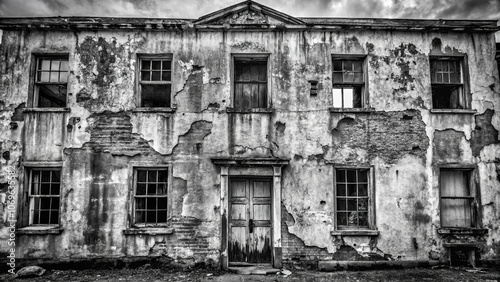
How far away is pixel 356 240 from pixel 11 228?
8936 millimetres

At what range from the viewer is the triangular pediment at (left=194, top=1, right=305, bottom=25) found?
30.5 feet

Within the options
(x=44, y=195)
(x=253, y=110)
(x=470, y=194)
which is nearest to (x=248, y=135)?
(x=253, y=110)

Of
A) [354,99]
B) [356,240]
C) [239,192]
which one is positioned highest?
[354,99]

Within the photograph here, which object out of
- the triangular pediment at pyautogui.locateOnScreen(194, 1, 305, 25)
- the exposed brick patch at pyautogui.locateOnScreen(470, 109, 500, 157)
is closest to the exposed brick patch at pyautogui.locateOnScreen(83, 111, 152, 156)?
the triangular pediment at pyautogui.locateOnScreen(194, 1, 305, 25)

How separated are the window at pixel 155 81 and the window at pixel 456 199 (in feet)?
26.4

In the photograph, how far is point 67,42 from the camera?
926 cm

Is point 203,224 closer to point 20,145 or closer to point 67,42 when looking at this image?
point 20,145

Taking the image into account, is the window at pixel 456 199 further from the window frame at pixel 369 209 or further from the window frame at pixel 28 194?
the window frame at pixel 28 194

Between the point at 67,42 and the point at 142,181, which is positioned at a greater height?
the point at 67,42

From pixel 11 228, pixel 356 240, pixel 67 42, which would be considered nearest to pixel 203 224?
pixel 356 240

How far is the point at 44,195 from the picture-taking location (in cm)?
880

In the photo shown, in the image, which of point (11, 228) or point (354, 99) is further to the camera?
point (354, 99)

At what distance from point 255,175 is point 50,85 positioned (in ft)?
20.5

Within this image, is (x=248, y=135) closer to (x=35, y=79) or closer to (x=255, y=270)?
(x=255, y=270)
